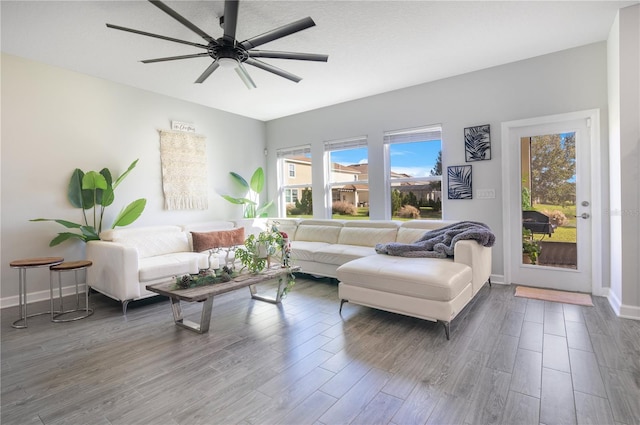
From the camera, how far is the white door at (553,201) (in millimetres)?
3480

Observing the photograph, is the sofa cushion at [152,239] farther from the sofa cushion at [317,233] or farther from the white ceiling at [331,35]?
the white ceiling at [331,35]

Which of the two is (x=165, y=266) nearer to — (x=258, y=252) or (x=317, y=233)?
(x=258, y=252)

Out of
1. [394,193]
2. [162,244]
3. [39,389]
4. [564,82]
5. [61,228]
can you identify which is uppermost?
[564,82]

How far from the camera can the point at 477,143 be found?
407cm

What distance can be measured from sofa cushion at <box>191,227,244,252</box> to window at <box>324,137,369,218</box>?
173 centimetres

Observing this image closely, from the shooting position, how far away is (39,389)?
1911 mm

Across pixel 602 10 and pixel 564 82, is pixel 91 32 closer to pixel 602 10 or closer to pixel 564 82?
pixel 602 10

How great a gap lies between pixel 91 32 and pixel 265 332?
3.26 m

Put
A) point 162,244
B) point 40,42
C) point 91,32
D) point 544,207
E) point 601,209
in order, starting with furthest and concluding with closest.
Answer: point 162,244 < point 544,207 < point 601,209 < point 40,42 < point 91,32

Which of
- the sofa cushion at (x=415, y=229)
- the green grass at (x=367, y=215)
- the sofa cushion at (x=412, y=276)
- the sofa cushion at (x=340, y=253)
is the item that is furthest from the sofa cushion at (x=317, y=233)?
the sofa cushion at (x=412, y=276)

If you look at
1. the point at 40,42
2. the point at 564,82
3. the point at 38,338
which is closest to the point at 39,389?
the point at 38,338

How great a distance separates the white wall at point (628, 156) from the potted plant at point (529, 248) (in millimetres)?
890

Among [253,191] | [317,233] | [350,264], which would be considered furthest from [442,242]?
[253,191]

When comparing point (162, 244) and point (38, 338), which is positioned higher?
point (162, 244)
